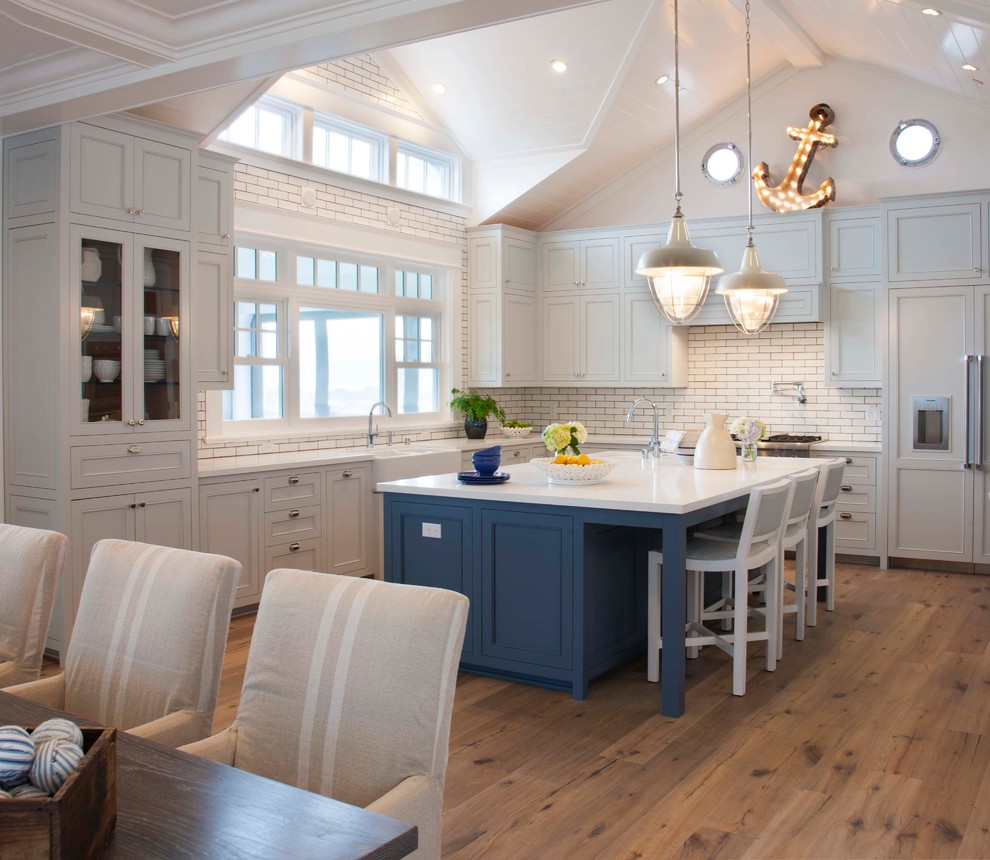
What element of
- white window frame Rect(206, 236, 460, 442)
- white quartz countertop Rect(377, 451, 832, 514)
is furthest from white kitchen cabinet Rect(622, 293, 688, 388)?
white quartz countertop Rect(377, 451, 832, 514)

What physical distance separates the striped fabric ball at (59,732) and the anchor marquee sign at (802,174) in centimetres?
694

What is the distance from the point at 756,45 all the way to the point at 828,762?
219 inches

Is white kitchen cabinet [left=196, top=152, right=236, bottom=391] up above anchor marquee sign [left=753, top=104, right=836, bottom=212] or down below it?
below

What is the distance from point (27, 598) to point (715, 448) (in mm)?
3623

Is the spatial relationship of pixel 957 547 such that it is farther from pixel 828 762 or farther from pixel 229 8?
pixel 229 8

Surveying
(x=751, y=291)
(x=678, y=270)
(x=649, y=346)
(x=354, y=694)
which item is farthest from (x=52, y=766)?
(x=649, y=346)

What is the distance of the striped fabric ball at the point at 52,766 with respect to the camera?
119 cm

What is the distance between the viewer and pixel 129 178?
4.66m

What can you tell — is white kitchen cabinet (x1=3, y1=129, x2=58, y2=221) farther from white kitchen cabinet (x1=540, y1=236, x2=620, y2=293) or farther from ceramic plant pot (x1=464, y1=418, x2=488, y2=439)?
white kitchen cabinet (x1=540, y1=236, x2=620, y2=293)

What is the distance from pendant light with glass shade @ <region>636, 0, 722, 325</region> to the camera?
432 centimetres

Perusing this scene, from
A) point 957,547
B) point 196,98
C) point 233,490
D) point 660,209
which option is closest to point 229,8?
point 196,98

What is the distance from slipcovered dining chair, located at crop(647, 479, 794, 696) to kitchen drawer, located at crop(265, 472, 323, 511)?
2450 mm

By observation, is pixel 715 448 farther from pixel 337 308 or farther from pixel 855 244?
pixel 337 308

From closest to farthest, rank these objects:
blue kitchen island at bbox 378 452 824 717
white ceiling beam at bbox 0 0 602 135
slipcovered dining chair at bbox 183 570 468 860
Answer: slipcovered dining chair at bbox 183 570 468 860
white ceiling beam at bbox 0 0 602 135
blue kitchen island at bbox 378 452 824 717
